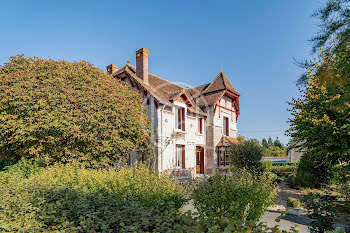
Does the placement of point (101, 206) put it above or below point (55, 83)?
below

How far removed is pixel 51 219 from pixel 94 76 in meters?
10.1

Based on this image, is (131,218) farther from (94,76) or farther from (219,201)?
(94,76)

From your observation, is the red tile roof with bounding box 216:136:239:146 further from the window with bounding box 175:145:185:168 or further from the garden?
the window with bounding box 175:145:185:168

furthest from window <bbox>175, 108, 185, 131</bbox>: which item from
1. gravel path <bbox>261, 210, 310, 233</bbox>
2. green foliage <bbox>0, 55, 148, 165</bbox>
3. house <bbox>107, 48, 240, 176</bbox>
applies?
gravel path <bbox>261, 210, 310, 233</bbox>

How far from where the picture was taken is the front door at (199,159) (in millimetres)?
19047

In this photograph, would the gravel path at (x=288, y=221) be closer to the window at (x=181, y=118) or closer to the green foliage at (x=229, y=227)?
the green foliage at (x=229, y=227)

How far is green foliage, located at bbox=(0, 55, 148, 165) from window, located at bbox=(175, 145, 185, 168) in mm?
4594

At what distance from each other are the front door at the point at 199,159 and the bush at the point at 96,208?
37.6 feet

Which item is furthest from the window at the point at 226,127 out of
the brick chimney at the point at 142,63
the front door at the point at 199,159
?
the brick chimney at the point at 142,63

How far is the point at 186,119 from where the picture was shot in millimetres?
17516

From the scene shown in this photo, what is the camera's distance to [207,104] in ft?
64.8

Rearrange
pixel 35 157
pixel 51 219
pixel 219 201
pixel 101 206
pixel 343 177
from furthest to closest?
1. pixel 35 157
2. pixel 343 177
3. pixel 219 201
4. pixel 101 206
5. pixel 51 219

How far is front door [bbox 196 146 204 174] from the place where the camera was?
750 inches

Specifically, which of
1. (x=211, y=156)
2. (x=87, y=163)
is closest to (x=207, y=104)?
(x=211, y=156)
